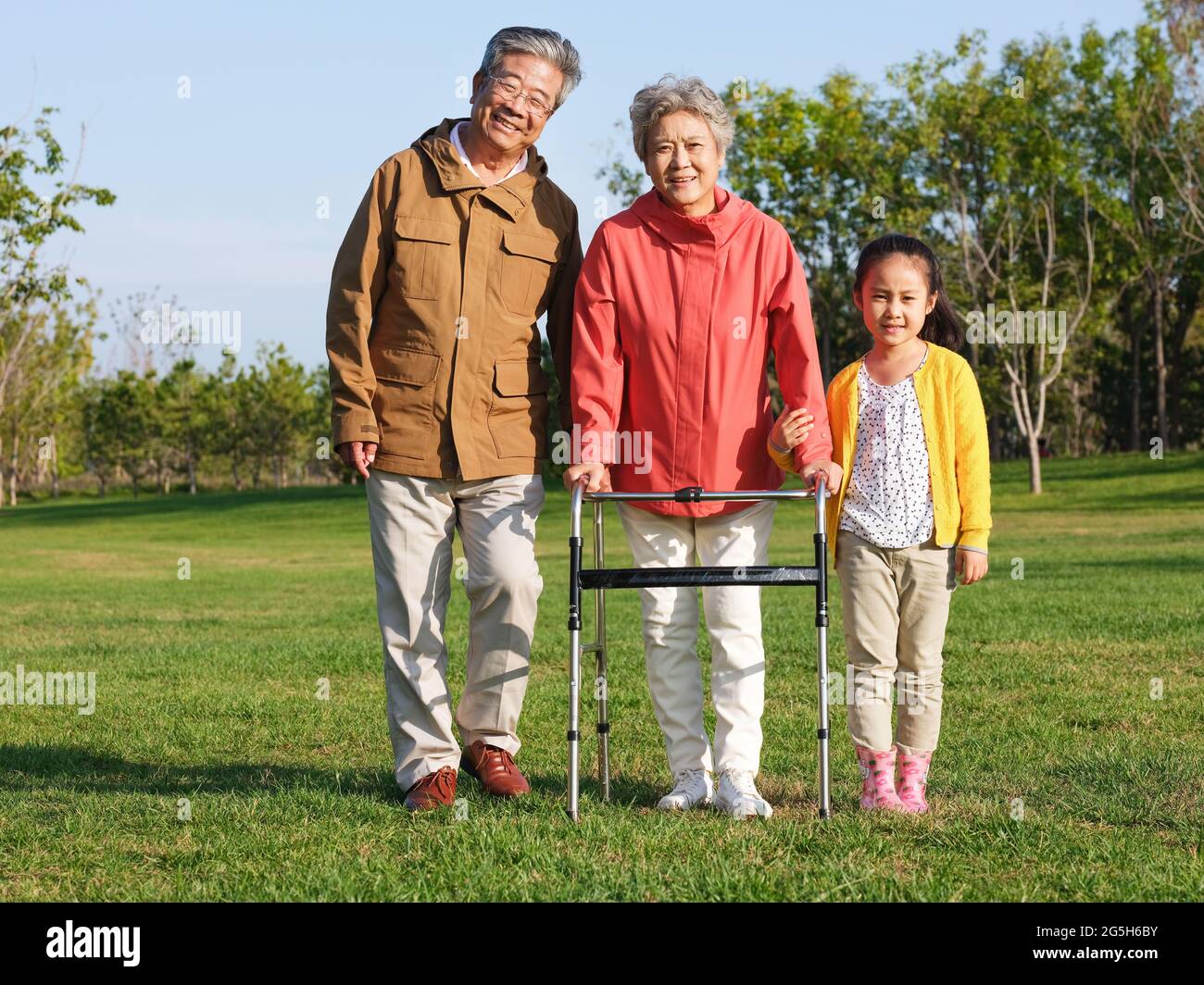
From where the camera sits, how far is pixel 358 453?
186 inches

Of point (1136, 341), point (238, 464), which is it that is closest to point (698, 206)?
point (1136, 341)

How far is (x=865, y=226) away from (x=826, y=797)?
30952 mm

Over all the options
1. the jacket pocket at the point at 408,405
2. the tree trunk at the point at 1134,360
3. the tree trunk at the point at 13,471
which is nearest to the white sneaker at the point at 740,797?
the jacket pocket at the point at 408,405

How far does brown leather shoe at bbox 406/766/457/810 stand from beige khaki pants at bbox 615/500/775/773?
74cm

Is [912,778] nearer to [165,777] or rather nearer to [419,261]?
[419,261]

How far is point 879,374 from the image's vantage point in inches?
188

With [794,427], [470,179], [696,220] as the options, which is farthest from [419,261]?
[794,427]

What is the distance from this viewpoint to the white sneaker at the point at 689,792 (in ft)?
14.9

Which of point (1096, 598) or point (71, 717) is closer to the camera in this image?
point (71, 717)

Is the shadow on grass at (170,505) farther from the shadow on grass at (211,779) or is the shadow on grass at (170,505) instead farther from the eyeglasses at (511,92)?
the eyeglasses at (511,92)

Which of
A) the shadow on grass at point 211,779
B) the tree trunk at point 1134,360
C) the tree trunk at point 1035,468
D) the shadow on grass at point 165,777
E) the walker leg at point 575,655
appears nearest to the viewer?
the walker leg at point 575,655

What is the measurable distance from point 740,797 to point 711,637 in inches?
21.3

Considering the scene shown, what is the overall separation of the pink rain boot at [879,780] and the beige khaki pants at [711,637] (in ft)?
1.21

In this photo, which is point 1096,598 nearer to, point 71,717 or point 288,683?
point 288,683
